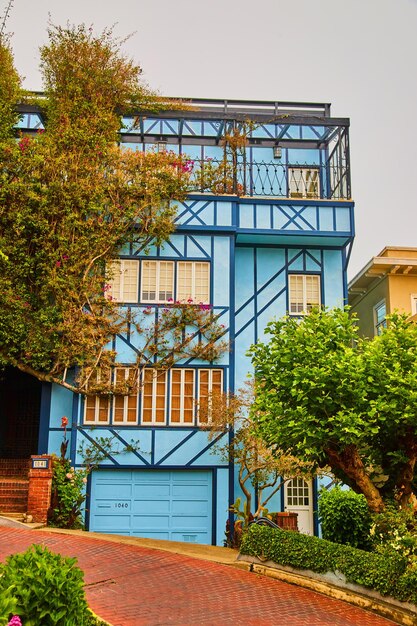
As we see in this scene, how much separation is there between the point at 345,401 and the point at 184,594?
429cm

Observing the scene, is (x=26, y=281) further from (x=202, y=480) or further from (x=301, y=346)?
(x=301, y=346)

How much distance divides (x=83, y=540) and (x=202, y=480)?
527cm

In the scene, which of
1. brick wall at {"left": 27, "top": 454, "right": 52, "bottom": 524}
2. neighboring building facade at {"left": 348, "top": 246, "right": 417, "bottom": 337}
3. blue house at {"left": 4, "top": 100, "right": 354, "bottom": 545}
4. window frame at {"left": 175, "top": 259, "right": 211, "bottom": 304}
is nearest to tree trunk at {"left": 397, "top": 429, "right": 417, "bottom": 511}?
blue house at {"left": 4, "top": 100, "right": 354, "bottom": 545}

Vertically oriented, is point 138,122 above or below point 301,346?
above

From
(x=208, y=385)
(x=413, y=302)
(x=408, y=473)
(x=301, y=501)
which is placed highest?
(x=413, y=302)

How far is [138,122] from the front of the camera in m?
23.0

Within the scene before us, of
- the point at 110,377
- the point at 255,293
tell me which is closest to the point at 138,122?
the point at 255,293

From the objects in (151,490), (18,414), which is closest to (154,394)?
(151,490)

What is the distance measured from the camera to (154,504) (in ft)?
64.8

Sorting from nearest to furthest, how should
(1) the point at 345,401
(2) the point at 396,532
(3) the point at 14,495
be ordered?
(2) the point at 396,532 → (1) the point at 345,401 → (3) the point at 14,495


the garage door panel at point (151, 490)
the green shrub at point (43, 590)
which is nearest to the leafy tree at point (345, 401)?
the green shrub at point (43, 590)

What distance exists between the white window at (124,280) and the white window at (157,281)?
224 mm

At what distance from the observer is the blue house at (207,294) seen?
19.6m

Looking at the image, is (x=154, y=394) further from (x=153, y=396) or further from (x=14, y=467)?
(x=14, y=467)
